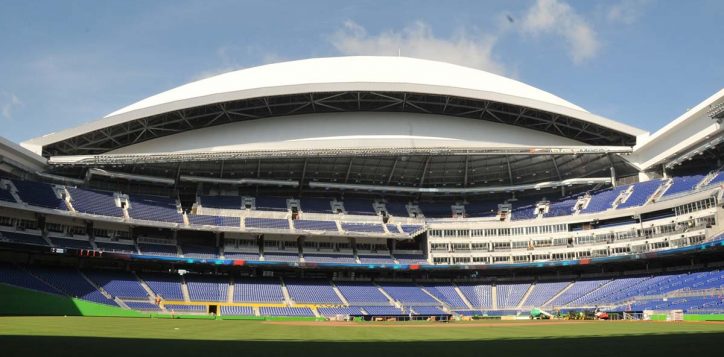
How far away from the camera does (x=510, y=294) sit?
7519cm

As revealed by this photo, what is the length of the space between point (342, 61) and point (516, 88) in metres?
26.0

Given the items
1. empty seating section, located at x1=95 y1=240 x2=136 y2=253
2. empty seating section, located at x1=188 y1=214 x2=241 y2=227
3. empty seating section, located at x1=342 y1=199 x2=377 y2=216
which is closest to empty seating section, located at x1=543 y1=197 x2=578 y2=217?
empty seating section, located at x1=342 y1=199 x2=377 y2=216

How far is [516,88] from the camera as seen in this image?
81.9 meters

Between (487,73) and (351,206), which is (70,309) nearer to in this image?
(351,206)

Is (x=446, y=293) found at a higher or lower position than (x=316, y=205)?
lower

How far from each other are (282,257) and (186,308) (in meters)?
15.0

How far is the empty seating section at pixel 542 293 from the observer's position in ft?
235

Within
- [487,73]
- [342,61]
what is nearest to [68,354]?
[342,61]

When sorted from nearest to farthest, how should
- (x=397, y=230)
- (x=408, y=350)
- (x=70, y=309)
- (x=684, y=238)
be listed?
(x=408, y=350)
(x=70, y=309)
(x=684, y=238)
(x=397, y=230)

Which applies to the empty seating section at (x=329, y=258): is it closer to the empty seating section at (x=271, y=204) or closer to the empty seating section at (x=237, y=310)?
Result: the empty seating section at (x=271, y=204)

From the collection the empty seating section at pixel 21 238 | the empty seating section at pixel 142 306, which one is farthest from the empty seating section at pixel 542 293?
the empty seating section at pixel 21 238

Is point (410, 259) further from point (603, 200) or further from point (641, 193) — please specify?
point (641, 193)

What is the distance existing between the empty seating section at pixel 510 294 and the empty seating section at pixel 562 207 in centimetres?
1048

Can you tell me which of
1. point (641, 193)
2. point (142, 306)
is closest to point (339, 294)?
point (142, 306)
